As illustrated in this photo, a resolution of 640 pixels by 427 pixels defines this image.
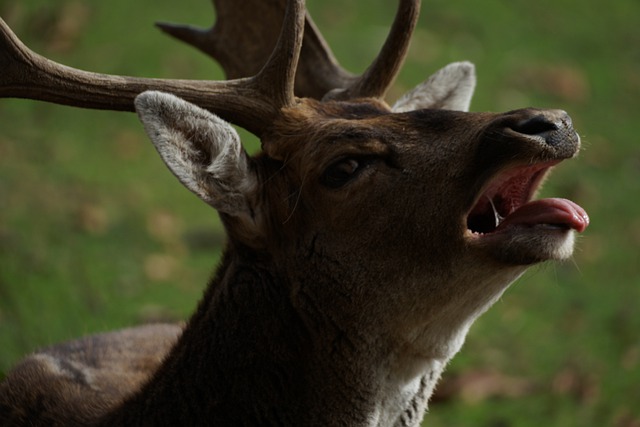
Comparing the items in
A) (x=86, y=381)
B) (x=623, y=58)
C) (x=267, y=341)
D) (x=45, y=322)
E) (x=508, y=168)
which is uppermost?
(x=623, y=58)

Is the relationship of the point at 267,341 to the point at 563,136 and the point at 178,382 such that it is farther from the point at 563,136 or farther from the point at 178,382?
the point at 563,136

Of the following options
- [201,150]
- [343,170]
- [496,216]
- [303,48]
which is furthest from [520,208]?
[303,48]

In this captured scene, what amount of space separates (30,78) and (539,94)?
7.43 meters

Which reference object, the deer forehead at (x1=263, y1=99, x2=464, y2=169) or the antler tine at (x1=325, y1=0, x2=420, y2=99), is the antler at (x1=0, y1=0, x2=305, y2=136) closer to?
the deer forehead at (x1=263, y1=99, x2=464, y2=169)

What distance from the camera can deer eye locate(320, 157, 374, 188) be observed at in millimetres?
3793

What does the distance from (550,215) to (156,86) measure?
1451 mm

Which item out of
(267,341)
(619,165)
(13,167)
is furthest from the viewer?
(619,165)

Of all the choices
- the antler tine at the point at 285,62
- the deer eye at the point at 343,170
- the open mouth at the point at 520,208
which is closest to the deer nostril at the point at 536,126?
the open mouth at the point at 520,208

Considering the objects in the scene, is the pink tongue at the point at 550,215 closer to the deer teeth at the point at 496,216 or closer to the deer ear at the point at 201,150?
the deer teeth at the point at 496,216

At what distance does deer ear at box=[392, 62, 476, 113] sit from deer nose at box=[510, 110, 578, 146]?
1051mm

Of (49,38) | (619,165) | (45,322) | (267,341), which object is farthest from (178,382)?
(619,165)

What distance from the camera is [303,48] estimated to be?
4.80 meters

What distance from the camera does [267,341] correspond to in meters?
3.76

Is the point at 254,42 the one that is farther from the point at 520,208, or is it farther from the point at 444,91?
the point at 520,208
